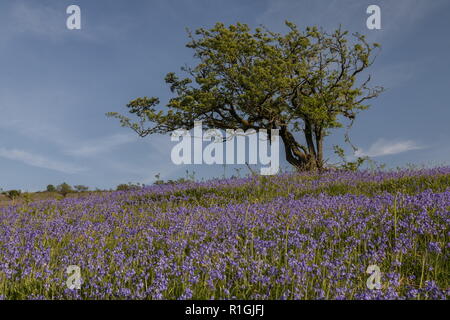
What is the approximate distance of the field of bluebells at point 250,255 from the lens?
9.55 feet

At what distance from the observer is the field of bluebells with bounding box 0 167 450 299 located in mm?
2912

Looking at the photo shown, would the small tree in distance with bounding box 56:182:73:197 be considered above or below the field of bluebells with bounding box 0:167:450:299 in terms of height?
above

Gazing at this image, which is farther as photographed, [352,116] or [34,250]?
Result: [352,116]

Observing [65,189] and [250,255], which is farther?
[65,189]

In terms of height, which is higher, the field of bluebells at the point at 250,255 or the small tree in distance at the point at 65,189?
the small tree in distance at the point at 65,189

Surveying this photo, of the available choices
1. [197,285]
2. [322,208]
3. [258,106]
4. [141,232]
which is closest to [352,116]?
[258,106]

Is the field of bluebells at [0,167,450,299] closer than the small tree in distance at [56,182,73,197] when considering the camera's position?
Yes

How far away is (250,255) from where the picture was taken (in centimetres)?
359

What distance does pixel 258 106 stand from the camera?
15289mm

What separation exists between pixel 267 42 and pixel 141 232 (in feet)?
42.0

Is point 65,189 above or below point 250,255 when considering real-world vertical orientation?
above

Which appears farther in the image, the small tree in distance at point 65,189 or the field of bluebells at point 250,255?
the small tree in distance at point 65,189
